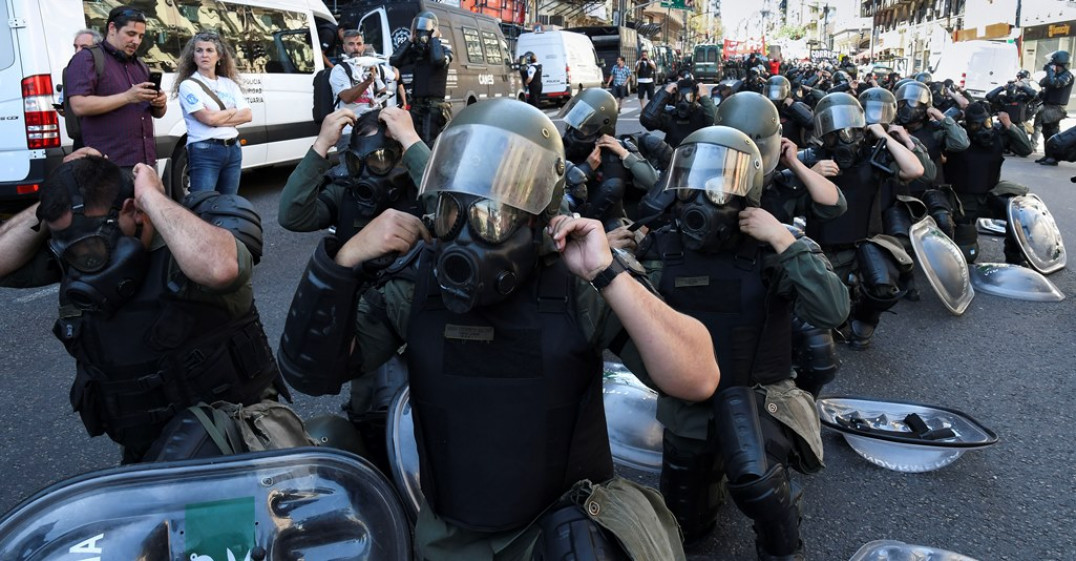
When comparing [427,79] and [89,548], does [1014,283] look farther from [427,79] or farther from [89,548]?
[89,548]

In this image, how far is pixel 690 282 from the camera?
285 centimetres

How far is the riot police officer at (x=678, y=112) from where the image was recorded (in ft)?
24.7

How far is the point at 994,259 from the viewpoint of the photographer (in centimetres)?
743

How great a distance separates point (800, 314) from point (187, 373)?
6.47ft

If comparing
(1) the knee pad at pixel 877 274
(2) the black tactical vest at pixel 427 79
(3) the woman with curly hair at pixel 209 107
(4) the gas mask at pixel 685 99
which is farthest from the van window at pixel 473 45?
(1) the knee pad at pixel 877 274

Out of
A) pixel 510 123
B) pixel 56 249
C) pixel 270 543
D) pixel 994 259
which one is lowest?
pixel 994 259

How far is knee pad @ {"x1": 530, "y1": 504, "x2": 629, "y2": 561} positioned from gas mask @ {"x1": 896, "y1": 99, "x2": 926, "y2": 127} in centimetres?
594

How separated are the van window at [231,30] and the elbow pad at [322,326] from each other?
21.0 feet

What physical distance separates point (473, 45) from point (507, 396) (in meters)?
15.0

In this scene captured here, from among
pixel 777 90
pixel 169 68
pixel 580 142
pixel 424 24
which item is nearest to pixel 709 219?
pixel 580 142

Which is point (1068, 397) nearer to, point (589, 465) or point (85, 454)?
point (589, 465)

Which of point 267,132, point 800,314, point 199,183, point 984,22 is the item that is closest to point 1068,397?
point 800,314

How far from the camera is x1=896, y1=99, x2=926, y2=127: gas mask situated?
6488 mm

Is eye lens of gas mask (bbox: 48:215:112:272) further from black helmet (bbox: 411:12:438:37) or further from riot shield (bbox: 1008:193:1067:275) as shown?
riot shield (bbox: 1008:193:1067:275)
